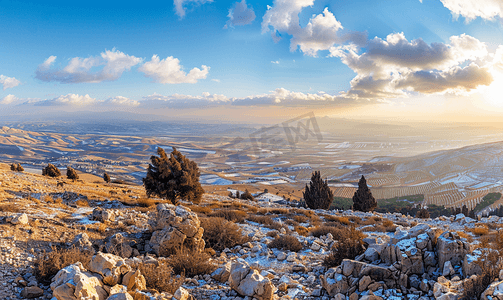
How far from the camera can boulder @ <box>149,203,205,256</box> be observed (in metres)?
7.23

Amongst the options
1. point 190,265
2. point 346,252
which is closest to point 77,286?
point 190,265

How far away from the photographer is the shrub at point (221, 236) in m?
8.52

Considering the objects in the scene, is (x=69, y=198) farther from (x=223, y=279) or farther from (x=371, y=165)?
(x=371, y=165)

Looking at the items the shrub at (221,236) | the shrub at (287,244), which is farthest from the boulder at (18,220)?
the shrub at (287,244)

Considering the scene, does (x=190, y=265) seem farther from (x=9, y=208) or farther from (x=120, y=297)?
(x=9, y=208)

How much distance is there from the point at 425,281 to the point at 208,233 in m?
6.25

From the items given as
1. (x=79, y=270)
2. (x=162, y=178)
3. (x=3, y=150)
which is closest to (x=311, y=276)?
(x=79, y=270)

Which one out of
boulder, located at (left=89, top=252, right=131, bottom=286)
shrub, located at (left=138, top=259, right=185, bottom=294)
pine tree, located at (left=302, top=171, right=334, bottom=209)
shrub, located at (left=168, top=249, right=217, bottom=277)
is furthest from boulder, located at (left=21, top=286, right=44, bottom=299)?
pine tree, located at (left=302, top=171, right=334, bottom=209)

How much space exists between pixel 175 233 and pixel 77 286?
11.6ft

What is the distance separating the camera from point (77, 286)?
383 cm

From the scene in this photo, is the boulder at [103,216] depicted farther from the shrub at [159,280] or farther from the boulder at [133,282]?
the boulder at [133,282]

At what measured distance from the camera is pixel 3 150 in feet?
618

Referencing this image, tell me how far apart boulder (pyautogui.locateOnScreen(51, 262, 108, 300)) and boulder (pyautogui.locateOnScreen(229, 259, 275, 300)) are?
2317mm

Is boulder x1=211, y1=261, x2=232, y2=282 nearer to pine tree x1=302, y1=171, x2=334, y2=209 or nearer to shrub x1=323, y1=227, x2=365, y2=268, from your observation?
shrub x1=323, y1=227, x2=365, y2=268
